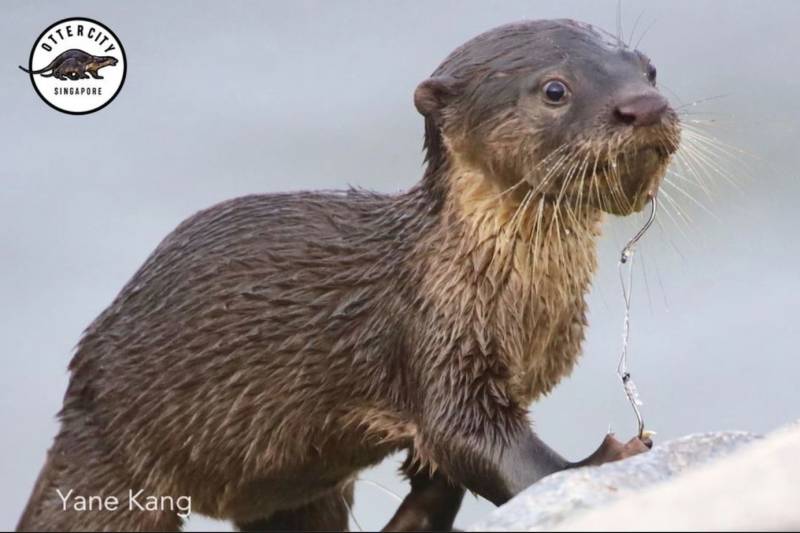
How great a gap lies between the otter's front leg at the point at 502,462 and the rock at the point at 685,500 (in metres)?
0.43

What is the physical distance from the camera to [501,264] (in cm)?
372

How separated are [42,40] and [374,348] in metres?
3.11

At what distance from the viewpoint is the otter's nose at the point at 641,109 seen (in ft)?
11.3

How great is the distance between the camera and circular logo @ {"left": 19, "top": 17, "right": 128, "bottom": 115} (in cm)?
634

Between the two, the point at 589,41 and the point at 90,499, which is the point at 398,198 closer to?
the point at 589,41

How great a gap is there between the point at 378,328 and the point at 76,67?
303cm

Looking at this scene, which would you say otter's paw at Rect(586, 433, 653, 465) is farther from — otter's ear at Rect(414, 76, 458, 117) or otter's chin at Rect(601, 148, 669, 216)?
otter's ear at Rect(414, 76, 458, 117)

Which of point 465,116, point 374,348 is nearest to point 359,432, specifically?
point 374,348

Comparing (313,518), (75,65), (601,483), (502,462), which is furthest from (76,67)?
(601,483)

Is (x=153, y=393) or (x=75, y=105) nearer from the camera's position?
(x=153, y=393)

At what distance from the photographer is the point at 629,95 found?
3.51 meters

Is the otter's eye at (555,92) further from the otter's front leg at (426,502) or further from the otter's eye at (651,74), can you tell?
the otter's front leg at (426,502)

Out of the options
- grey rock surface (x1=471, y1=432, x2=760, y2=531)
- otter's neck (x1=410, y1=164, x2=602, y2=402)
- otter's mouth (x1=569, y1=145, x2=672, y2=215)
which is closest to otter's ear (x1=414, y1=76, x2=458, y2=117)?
otter's neck (x1=410, y1=164, x2=602, y2=402)

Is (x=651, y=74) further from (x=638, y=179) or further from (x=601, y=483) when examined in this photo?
(x=601, y=483)
